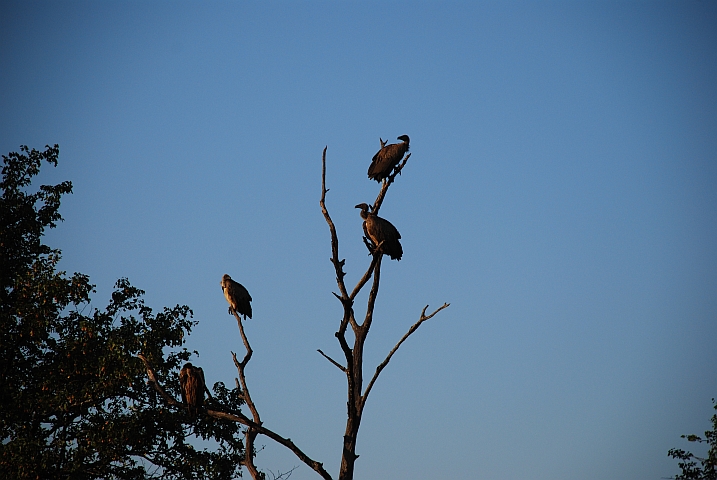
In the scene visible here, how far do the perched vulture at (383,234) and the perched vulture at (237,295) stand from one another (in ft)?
8.96

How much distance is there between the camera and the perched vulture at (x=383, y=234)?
424 inches

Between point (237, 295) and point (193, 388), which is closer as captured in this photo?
point (193, 388)

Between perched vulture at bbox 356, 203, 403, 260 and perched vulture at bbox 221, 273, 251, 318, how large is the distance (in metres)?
2.73

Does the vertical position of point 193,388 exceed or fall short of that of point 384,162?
it falls short

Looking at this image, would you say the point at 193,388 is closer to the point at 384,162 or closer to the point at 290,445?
the point at 290,445

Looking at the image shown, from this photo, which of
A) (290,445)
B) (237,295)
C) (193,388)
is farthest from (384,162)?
(290,445)

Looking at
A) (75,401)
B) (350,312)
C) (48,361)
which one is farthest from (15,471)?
(350,312)

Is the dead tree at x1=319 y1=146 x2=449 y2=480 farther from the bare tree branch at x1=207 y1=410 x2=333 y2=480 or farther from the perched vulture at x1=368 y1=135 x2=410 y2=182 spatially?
the perched vulture at x1=368 y1=135 x2=410 y2=182

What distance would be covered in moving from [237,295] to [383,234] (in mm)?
3093

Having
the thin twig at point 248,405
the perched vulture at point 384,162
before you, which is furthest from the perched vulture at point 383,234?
the thin twig at point 248,405

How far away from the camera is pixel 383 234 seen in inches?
425

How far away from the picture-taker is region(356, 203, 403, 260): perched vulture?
35.3 ft

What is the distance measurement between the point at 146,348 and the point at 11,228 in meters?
3.77

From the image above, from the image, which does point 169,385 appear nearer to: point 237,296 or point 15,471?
point 237,296
